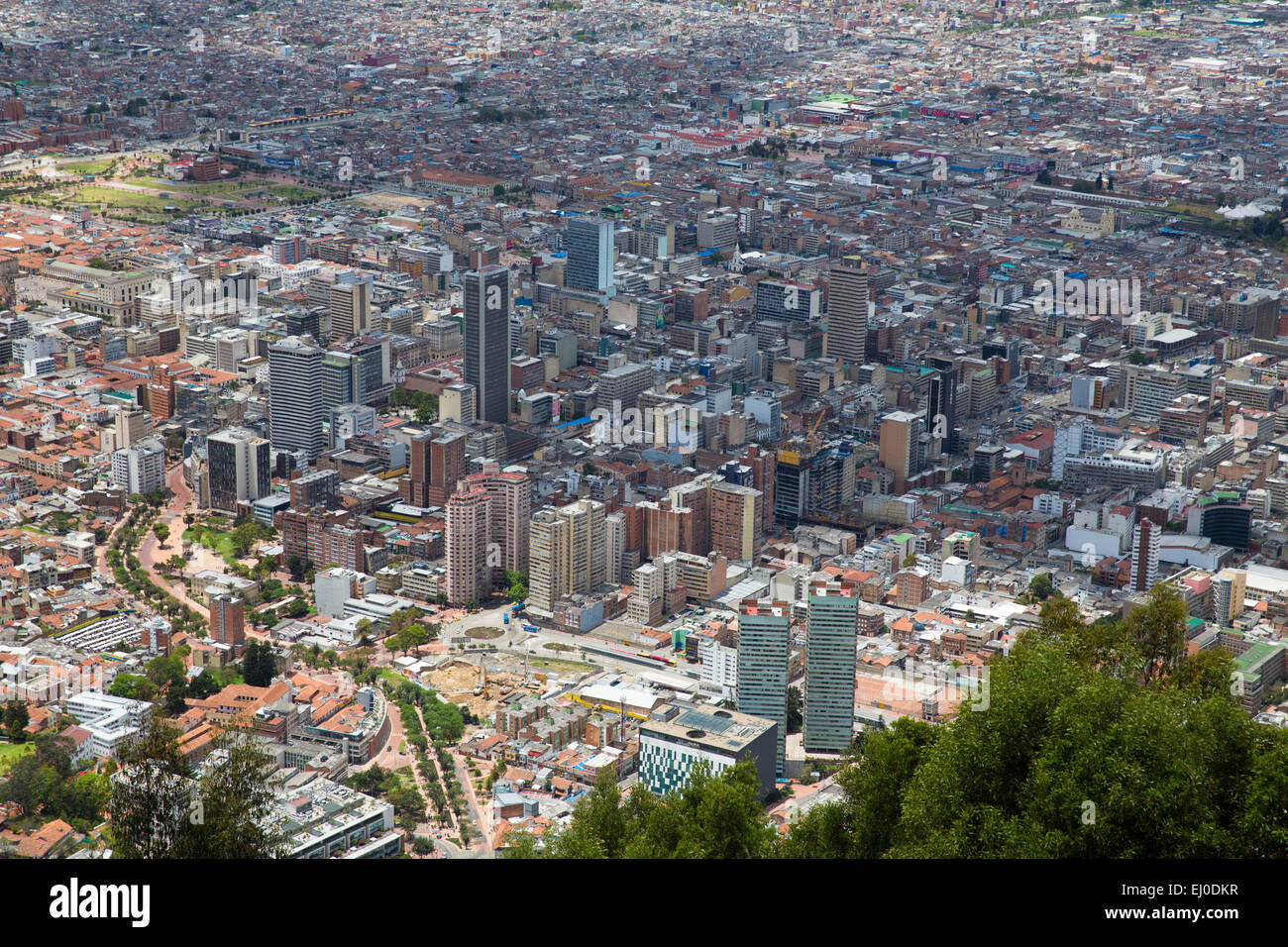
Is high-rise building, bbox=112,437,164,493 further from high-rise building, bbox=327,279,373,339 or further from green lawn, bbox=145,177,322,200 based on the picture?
green lawn, bbox=145,177,322,200

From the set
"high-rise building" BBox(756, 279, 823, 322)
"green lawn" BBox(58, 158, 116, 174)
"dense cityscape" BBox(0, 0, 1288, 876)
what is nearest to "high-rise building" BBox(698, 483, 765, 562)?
"dense cityscape" BBox(0, 0, 1288, 876)

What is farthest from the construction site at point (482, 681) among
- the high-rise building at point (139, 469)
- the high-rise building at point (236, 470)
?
the high-rise building at point (139, 469)

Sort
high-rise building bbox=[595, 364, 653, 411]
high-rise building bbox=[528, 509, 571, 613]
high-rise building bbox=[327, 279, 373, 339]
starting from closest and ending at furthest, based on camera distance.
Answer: high-rise building bbox=[528, 509, 571, 613] → high-rise building bbox=[595, 364, 653, 411] → high-rise building bbox=[327, 279, 373, 339]

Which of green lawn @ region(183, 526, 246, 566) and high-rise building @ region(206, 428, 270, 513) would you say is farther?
high-rise building @ region(206, 428, 270, 513)

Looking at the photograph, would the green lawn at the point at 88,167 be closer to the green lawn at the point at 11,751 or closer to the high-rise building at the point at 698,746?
the green lawn at the point at 11,751

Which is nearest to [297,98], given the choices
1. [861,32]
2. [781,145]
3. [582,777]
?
[781,145]

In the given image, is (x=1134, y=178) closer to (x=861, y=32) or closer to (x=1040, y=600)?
(x=861, y=32)
